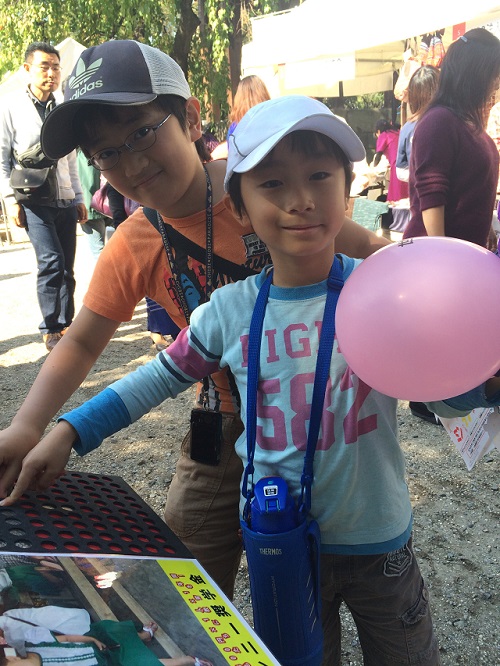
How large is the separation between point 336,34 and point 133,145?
6019mm

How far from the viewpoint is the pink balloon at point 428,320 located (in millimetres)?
917

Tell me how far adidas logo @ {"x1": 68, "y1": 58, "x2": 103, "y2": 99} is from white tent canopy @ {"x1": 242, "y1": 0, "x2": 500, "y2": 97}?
450 cm

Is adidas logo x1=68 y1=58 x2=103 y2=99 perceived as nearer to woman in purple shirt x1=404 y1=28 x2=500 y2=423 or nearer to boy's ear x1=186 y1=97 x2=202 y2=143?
boy's ear x1=186 y1=97 x2=202 y2=143

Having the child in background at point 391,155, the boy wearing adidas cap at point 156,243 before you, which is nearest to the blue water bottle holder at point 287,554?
the boy wearing adidas cap at point 156,243

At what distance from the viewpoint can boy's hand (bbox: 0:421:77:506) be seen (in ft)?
3.64

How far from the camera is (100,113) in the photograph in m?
1.37

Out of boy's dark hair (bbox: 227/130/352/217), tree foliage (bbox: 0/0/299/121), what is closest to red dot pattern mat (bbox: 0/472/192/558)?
boy's dark hair (bbox: 227/130/352/217)

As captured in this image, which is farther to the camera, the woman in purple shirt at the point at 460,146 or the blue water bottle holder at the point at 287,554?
the woman in purple shirt at the point at 460,146

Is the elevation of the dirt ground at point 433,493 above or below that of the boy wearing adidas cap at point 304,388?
below

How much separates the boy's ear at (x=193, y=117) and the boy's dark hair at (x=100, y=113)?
4cm

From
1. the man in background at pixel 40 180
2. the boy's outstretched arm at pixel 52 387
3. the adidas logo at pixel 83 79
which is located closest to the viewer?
the boy's outstretched arm at pixel 52 387

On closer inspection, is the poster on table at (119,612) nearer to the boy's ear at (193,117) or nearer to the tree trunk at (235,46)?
the boy's ear at (193,117)

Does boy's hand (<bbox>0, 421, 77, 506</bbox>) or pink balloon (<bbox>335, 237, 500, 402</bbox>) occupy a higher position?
pink balloon (<bbox>335, 237, 500, 402</bbox>)

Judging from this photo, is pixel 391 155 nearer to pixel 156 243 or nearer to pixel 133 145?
pixel 156 243
